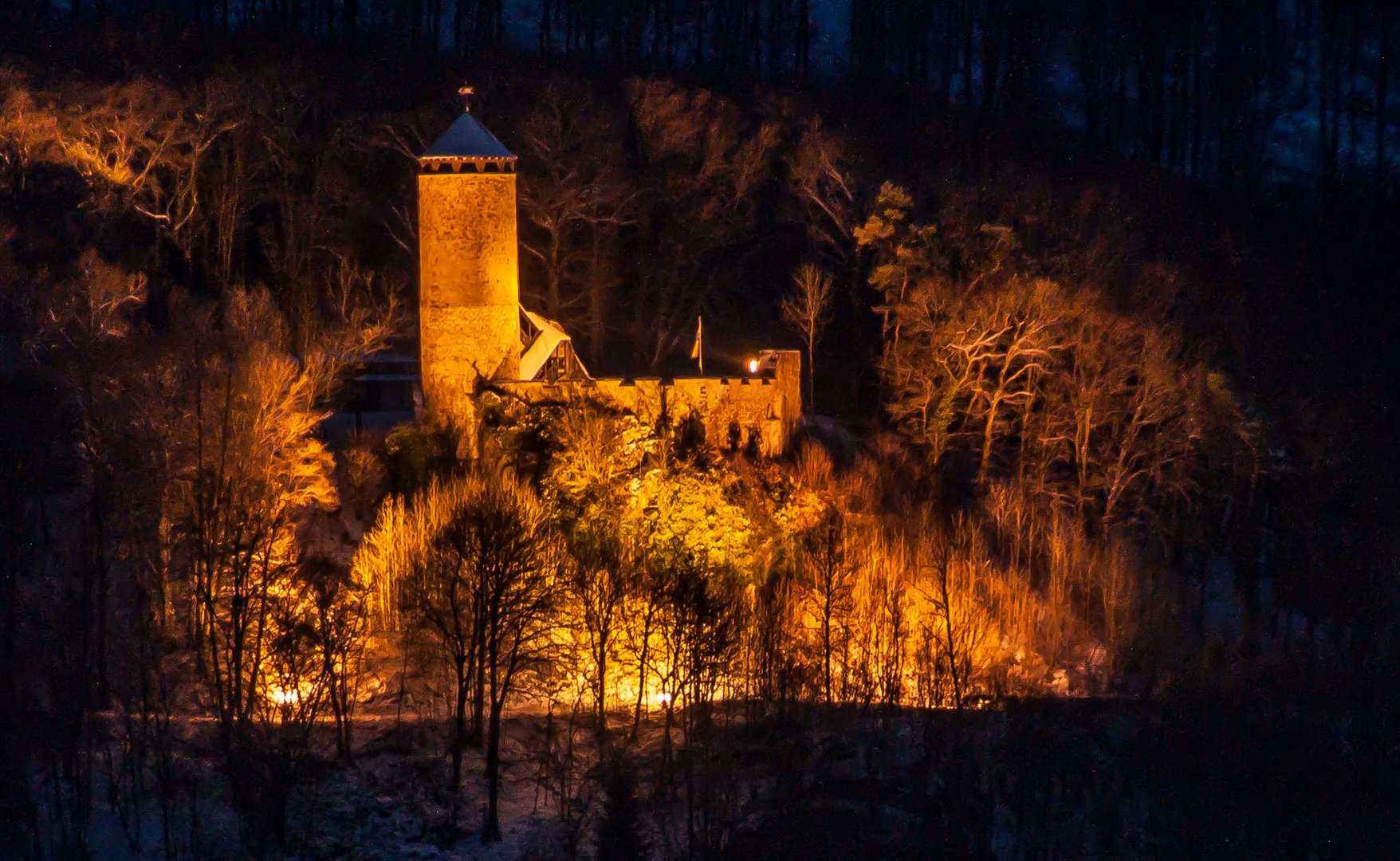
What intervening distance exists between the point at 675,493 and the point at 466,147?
26.6ft

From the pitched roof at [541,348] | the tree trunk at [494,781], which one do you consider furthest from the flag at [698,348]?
the tree trunk at [494,781]

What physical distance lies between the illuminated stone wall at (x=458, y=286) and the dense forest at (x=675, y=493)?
1.07 meters

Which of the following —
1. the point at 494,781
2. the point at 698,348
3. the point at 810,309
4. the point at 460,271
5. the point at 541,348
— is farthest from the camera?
the point at 810,309

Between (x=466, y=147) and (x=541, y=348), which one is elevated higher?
(x=466, y=147)

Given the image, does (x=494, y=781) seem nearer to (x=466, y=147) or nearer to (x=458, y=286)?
(x=458, y=286)

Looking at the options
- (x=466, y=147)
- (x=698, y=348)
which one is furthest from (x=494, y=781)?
(x=466, y=147)

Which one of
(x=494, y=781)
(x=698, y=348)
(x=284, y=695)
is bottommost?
(x=494, y=781)

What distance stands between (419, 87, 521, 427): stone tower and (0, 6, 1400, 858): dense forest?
1138 millimetres

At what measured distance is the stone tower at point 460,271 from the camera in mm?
33188

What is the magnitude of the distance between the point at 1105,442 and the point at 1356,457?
5.75 metres

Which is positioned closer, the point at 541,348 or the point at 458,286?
the point at 458,286

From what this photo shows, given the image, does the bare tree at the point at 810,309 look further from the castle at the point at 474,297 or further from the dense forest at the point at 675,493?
the castle at the point at 474,297

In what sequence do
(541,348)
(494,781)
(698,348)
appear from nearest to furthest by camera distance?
(494,781) → (541,348) → (698,348)

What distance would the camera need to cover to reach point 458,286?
33281 millimetres
